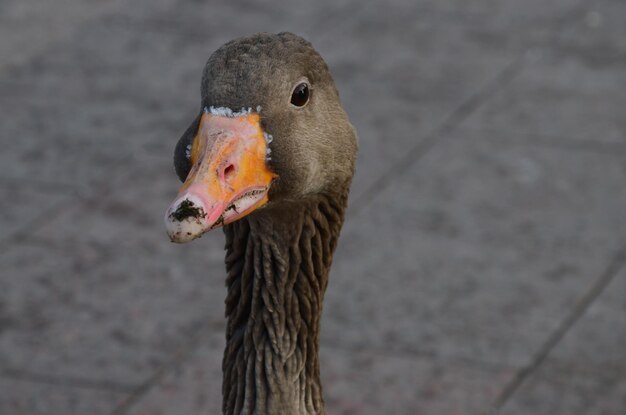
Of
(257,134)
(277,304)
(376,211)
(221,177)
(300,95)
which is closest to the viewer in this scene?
(221,177)

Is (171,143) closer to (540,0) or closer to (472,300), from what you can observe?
(472,300)

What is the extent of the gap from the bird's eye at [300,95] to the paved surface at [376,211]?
7.88 feet

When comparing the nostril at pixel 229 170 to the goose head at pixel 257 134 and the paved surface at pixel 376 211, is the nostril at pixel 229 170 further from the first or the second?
the paved surface at pixel 376 211

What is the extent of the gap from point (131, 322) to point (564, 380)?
2.16 metres

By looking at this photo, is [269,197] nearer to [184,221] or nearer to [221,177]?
[221,177]

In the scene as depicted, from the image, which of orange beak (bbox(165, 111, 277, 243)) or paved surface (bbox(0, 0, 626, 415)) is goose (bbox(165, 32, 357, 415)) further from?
paved surface (bbox(0, 0, 626, 415))

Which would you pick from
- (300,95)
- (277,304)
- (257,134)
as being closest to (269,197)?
(257,134)

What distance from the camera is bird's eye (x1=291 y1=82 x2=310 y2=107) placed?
129 inches

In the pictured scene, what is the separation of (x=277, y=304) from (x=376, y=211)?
3.52m

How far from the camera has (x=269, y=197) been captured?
3234 millimetres

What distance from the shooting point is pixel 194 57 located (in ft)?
29.9

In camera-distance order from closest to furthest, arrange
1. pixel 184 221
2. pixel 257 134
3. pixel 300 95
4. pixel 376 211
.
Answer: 1. pixel 184 221
2. pixel 257 134
3. pixel 300 95
4. pixel 376 211

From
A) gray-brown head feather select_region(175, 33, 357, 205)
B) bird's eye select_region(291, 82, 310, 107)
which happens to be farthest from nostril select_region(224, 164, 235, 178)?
bird's eye select_region(291, 82, 310, 107)

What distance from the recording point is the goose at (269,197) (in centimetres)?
305
